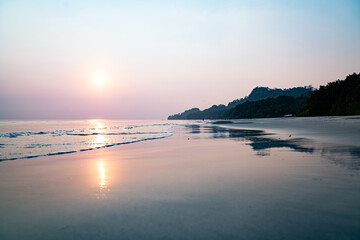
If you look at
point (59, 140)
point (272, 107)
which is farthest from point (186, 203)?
point (272, 107)

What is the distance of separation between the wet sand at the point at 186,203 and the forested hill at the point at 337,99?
2389 inches

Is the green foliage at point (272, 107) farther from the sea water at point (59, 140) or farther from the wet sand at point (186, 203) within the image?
the wet sand at point (186, 203)

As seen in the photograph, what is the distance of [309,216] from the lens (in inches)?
139

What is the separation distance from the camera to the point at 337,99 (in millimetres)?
67125

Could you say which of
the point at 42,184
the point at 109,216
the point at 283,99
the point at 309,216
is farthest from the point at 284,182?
the point at 283,99

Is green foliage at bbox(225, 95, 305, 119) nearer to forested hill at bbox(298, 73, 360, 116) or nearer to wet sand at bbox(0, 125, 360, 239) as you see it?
forested hill at bbox(298, 73, 360, 116)

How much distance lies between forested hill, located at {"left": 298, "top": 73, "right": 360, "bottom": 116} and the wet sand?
60682mm

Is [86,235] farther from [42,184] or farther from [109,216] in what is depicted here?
[42,184]

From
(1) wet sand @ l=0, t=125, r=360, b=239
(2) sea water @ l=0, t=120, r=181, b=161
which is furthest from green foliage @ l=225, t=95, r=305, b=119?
(1) wet sand @ l=0, t=125, r=360, b=239

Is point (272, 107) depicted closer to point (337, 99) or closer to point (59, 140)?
point (337, 99)

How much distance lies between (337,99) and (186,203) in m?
78.4

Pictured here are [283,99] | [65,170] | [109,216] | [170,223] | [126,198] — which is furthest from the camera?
[283,99]

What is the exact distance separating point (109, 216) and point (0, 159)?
9795mm

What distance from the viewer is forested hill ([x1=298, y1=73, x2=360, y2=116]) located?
5688cm
